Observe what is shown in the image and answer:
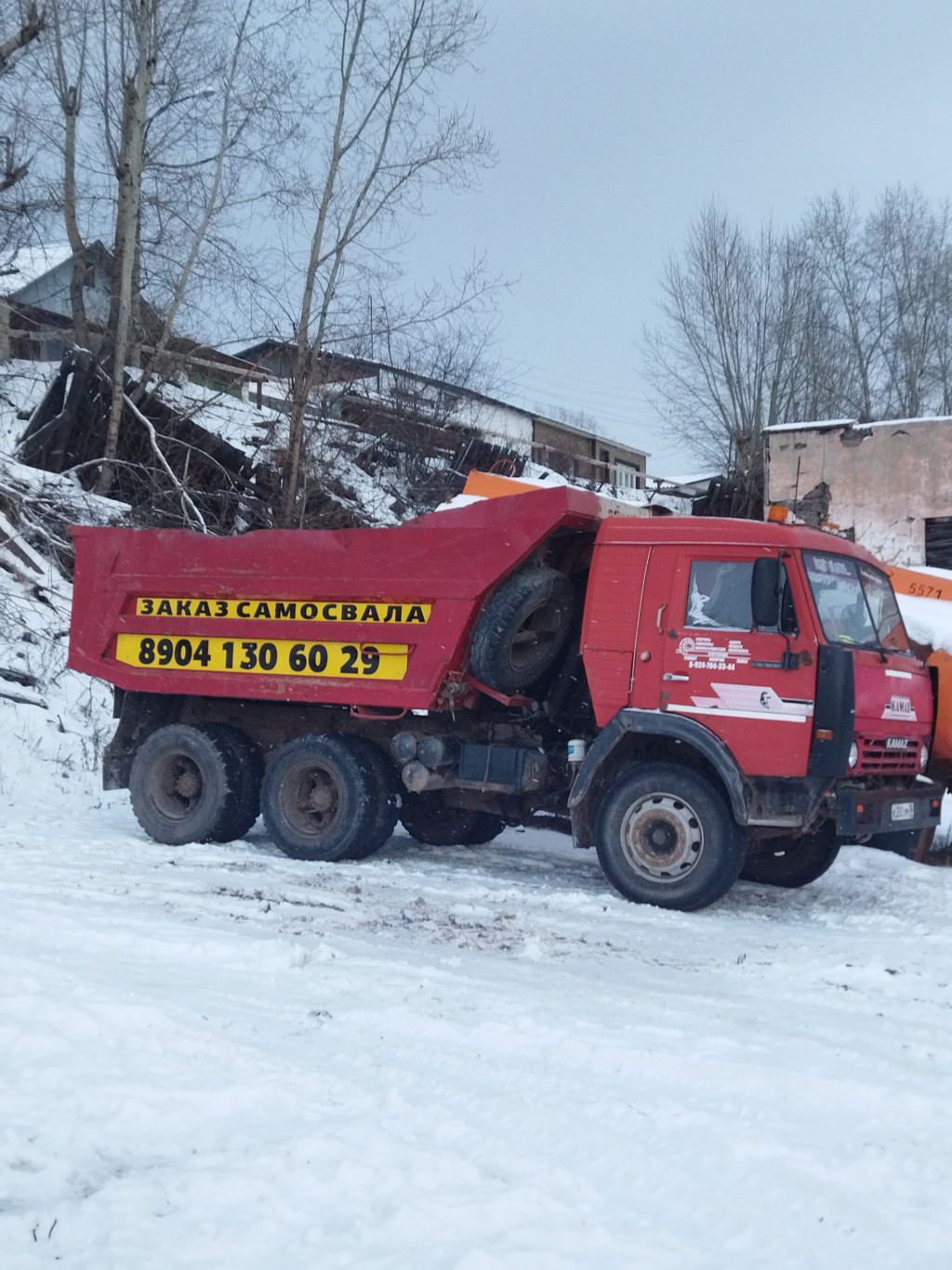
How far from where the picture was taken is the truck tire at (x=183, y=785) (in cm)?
923

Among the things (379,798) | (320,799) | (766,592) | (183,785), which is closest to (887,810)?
(766,592)

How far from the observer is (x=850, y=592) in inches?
304

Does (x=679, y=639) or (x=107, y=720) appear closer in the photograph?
(x=679, y=639)

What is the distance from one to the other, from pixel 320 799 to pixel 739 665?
3405 millimetres

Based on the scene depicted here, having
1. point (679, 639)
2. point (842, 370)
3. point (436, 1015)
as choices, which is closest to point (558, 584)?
point (679, 639)

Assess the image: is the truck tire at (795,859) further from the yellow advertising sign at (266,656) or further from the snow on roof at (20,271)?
the snow on roof at (20,271)

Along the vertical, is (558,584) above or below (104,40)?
below

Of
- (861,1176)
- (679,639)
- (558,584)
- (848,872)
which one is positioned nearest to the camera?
(861,1176)

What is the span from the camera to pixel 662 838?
24.3 feet

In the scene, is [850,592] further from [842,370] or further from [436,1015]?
[842,370]

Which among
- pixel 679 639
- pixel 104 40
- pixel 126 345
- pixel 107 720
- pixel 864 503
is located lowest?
pixel 107 720

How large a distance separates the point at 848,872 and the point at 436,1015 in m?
5.20

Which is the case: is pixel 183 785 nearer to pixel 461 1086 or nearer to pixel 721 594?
pixel 721 594

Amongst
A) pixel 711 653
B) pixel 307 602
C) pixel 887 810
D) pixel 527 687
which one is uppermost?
pixel 307 602
